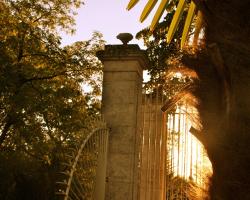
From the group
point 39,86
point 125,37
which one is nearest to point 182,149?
point 125,37

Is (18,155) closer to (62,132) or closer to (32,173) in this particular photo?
(32,173)

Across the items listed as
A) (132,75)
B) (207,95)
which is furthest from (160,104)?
(207,95)

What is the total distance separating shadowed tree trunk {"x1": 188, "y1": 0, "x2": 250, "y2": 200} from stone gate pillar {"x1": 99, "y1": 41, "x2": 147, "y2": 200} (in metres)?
2.72

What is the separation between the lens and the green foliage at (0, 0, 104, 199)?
39.7 ft

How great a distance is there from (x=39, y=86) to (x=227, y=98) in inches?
448

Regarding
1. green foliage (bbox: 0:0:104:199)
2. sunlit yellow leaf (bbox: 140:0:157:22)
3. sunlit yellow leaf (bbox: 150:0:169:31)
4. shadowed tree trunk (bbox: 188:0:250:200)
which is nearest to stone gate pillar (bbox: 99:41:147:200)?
sunlit yellow leaf (bbox: 150:0:169:31)

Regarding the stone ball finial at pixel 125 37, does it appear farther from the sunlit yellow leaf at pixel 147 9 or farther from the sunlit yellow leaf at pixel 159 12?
the sunlit yellow leaf at pixel 147 9

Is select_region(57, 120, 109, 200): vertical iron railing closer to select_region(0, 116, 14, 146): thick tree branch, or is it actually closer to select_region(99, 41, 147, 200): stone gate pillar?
select_region(99, 41, 147, 200): stone gate pillar

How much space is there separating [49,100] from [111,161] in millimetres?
7430

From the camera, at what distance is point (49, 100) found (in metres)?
12.2

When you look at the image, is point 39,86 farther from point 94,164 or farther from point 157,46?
point 94,164

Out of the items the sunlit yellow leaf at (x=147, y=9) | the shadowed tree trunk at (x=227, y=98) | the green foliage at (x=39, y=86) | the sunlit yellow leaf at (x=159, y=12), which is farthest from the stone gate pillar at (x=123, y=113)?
the green foliage at (x=39, y=86)

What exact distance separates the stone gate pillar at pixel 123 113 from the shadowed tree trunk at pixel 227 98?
272cm

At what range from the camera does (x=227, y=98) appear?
2309 millimetres
